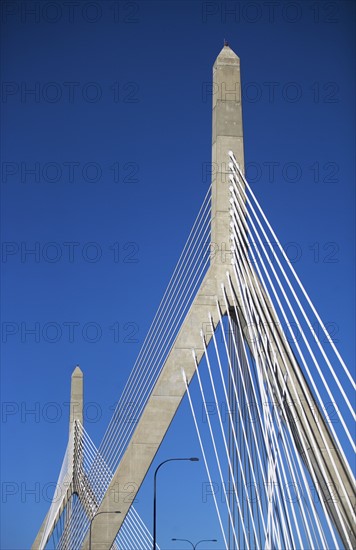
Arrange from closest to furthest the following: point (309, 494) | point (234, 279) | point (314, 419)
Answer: point (309, 494)
point (314, 419)
point (234, 279)

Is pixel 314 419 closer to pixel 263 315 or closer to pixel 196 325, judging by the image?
pixel 263 315

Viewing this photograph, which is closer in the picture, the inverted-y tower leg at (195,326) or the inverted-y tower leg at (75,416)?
the inverted-y tower leg at (195,326)

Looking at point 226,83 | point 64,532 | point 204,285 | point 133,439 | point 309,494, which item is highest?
point 64,532

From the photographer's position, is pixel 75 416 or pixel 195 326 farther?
pixel 75 416

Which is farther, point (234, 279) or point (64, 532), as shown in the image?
point (64, 532)

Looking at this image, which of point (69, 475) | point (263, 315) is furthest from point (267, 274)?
point (69, 475)

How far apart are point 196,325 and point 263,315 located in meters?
2.94

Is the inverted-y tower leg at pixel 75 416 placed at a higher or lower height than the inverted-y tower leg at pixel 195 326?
higher

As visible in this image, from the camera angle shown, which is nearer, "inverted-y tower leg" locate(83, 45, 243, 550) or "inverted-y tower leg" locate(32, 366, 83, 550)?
"inverted-y tower leg" locate(83, 45, 243, 550)

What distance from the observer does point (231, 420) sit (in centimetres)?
2948

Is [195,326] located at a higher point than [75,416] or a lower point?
lower

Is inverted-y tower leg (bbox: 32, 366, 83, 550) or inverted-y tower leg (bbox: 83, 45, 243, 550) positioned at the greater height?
inverted-y tower leg (bbox: 32, 366, 83, 550)

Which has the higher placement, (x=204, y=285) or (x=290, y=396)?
(x=204, y=285)

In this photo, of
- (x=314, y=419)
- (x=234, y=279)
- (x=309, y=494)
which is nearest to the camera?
(x=309, y=494)
